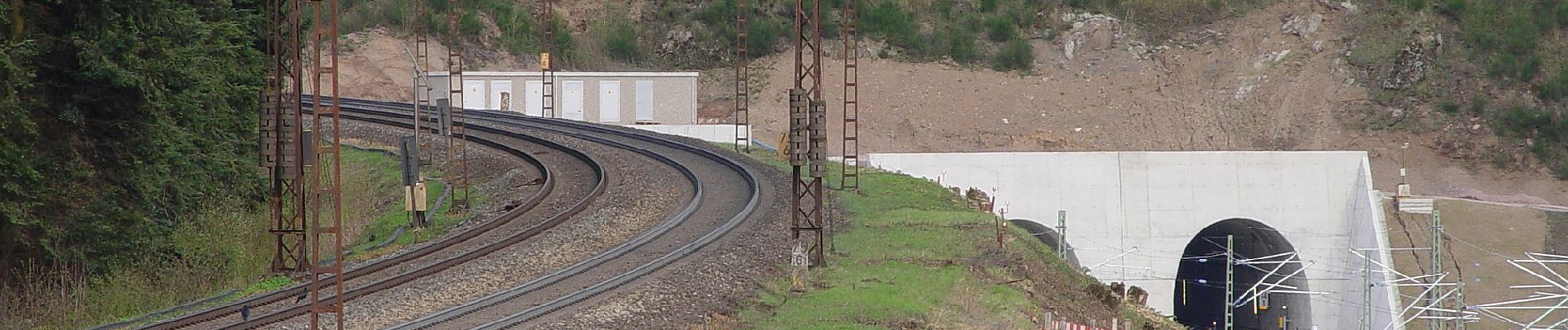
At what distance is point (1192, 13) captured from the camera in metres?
71.6

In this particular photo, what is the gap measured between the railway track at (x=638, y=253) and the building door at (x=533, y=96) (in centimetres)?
1230

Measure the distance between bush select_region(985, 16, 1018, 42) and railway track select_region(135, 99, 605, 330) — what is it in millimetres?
34995

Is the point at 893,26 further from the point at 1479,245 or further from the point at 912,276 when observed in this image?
the point at 912,276

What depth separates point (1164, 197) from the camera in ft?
144

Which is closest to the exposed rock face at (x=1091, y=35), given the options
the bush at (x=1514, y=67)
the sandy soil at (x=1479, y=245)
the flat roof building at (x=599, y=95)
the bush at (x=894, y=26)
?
the bush at (x=894, y=26)

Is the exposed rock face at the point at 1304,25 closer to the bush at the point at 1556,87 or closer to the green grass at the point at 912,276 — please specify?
the bush at the point at 1556,87

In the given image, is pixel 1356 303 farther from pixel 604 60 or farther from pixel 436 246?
pixel 604 60

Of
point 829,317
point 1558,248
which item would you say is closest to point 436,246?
point 829,317

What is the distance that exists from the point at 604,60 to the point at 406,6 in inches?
358

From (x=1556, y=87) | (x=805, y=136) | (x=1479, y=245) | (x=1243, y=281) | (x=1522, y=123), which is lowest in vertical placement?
(x=1243, y=281)

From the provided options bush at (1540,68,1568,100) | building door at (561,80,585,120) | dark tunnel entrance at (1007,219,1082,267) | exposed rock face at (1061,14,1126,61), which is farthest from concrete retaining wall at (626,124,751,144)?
bush at (1540,68,1568,100)

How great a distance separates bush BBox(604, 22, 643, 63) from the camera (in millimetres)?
71500

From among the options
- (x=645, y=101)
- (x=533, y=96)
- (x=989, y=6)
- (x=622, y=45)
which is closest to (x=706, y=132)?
(x=645, y=101)

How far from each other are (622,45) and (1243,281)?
34.0 metres
